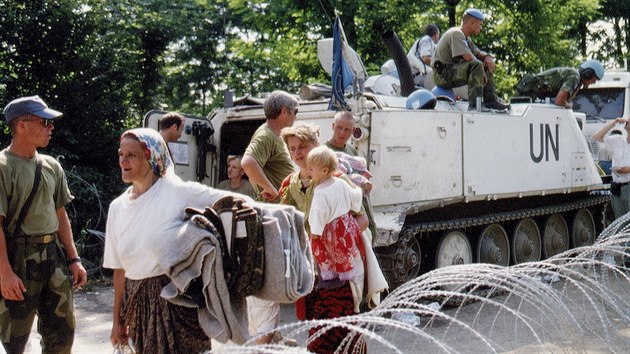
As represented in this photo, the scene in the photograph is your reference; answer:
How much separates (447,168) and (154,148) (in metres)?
5.61

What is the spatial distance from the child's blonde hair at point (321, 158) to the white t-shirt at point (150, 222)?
3.91ft

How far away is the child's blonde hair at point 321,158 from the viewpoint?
522 cm

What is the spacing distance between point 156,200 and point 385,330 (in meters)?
4.34

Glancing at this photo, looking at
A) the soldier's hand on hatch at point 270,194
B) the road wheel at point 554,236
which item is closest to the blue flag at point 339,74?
the soldier's hand on hatch at point 270,194

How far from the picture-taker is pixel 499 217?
10406mm

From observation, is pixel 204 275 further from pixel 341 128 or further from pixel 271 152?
pixel 341 128

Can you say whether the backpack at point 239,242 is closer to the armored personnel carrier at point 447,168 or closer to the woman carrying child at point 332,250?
the woman carrying child at point 332,250

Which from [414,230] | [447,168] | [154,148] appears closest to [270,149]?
[154,148]

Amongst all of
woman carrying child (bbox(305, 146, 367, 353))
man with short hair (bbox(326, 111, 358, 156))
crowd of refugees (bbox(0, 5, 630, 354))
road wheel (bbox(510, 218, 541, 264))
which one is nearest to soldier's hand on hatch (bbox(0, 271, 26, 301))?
crowd of refugees (bbox(0, 5, 630, 354))

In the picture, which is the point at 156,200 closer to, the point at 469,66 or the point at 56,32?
the point at 469,66

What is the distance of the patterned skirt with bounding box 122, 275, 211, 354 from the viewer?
3.95 meters

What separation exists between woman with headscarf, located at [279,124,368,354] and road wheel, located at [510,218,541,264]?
590cm

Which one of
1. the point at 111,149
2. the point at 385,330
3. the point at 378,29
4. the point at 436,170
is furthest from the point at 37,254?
the point at 378,29

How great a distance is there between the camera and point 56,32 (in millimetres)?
13516
